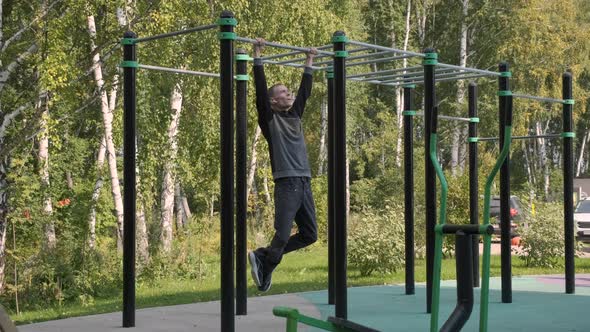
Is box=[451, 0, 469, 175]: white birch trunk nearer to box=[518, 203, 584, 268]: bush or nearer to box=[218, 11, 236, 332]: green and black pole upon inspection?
box=[518, 203, 584, 268]: bush

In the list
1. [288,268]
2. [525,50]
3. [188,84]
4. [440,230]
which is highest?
[525,50]

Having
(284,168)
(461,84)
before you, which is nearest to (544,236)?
(284,168)

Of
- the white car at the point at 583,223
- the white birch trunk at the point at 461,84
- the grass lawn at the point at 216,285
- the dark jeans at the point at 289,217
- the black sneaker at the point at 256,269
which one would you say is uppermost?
the white birch trunk at the point at 461,84

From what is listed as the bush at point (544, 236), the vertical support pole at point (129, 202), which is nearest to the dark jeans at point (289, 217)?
the vertical support pole at point (129, 202)

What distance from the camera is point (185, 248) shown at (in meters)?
15.3

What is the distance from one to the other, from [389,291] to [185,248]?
5.52m

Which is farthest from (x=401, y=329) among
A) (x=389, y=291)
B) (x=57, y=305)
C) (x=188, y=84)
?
(x=188, y=84)

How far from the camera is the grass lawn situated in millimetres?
10805

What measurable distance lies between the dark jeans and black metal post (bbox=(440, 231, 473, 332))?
6.56ft

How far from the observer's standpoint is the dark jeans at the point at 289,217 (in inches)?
273

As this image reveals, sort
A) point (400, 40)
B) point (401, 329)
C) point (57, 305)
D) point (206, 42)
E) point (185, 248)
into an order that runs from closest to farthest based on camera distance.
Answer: point (401, 329) → point (57, 305) → point (185, 248) → point (206, 42) → point (400, 40)

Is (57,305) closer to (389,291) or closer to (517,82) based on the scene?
(389,291)

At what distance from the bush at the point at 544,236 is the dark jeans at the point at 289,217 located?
8785 millimetres

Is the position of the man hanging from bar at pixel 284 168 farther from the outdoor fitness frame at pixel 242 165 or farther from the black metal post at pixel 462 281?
the black metal post at pixel 462 281
